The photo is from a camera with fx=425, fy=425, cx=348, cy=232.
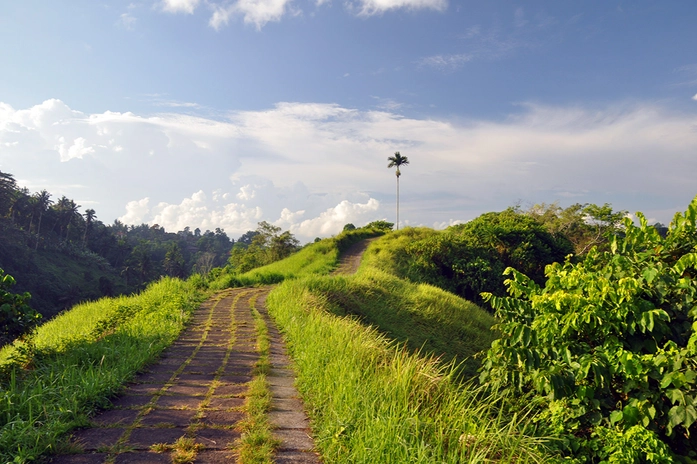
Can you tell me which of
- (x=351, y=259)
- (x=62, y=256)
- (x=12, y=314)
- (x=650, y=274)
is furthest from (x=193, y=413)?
(x=62, y=256)

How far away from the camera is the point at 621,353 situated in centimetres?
325

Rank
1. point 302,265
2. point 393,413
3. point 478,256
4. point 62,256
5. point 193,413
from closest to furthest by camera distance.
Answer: point 393,413 < point 193,413 < point 302,265 < point 478,256 < point 62,256

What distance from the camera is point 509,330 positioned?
3.84m

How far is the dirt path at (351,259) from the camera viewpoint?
21.7 m

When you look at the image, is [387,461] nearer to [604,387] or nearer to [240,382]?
[604,387]

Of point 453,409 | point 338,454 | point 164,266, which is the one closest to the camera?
point 338,454

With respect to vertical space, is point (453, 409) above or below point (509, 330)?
below

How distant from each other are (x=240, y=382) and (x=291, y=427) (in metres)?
1.31

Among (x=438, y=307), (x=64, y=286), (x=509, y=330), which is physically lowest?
(x=64, y=286)

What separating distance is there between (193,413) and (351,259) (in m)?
22.2

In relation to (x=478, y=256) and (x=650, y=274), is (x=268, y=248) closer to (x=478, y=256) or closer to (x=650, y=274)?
(x=478, y=256)

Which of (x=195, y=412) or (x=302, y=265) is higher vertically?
(x=302, y=265)

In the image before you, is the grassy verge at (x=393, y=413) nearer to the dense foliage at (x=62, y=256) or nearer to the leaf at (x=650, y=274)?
the leaf at (x=650, y=274)

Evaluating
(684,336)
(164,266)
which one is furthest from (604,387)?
(164,266)
